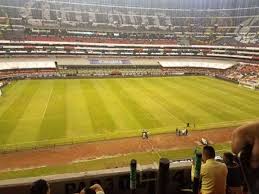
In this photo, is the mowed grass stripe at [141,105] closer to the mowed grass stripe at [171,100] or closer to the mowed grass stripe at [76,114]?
the mowed grass stripe at [171,100]

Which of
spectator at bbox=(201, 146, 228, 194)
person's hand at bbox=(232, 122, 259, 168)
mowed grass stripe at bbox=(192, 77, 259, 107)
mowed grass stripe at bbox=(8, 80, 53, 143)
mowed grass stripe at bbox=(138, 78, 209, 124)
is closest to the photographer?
person's hand at bbox=(232, 122, 259, 168)

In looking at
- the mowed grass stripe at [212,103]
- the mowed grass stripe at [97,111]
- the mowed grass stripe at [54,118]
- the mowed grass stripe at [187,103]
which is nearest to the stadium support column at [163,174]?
the mowed grass stripe at [54,118]

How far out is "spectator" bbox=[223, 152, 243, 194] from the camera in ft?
20.3

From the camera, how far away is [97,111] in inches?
1412

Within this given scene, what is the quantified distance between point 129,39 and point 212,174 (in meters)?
94.1

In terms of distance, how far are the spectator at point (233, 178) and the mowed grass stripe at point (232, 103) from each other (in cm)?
3012

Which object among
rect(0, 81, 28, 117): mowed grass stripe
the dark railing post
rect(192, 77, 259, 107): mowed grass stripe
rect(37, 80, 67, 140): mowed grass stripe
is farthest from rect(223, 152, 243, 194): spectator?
rect(192, 77, 259, 107): mowed grass stripe

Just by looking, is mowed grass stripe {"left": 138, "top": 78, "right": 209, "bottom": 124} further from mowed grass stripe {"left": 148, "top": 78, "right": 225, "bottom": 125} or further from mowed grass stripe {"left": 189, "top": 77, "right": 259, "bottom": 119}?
mowed grass stripe {"left": 189, "top": 77, "right": 259, "bottom": 119}

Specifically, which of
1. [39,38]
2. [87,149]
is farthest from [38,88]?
[39,38]

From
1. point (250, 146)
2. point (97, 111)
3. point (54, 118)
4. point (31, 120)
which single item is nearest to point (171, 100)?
point (97, 111)

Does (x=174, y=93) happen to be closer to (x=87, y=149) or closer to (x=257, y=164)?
(x=87, y=149)

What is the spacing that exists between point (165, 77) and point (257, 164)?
6565 cm

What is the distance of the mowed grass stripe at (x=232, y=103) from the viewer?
36.2 m

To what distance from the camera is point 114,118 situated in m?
33.2
